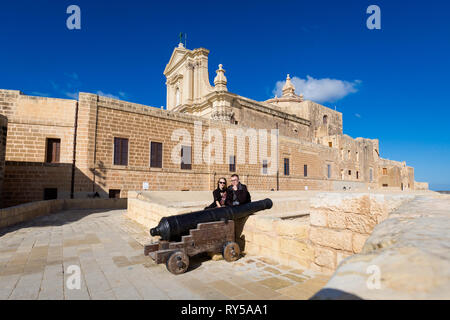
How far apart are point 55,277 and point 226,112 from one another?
19384mm

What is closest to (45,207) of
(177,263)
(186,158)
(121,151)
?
(121,151)

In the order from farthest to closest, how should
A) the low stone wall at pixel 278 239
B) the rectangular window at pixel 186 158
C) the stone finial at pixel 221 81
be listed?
the stone finial at pixel 221 81 → the rectangular window at pixel 186 158 → the low stone wall at pixel 278 239

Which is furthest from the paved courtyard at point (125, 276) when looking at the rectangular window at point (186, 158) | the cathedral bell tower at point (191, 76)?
the cathedral bell tower at point (191, 76)

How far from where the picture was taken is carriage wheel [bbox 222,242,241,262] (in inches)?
150

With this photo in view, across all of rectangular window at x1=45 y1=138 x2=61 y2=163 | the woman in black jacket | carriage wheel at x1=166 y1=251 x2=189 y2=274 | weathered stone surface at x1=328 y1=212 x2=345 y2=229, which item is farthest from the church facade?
weathered stone surface at x1=328 y1=212 x2=345 y2=229

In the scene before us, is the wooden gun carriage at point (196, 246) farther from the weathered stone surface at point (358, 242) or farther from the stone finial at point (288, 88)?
the stone finial at point (288, 88)

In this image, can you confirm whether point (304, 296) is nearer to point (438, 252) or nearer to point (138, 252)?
point (438, 252)

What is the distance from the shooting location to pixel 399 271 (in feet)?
3.36

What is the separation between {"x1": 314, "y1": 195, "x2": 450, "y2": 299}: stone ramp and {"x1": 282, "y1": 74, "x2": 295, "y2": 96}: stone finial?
124ft

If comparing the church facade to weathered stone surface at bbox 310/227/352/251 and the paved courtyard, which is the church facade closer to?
the paved courtyard

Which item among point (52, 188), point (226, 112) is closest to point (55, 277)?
point (52, 188)

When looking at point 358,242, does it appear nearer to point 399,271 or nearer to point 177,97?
point 399,271

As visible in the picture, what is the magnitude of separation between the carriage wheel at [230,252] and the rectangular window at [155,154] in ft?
34.6

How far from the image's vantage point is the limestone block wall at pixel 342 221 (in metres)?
2.79
